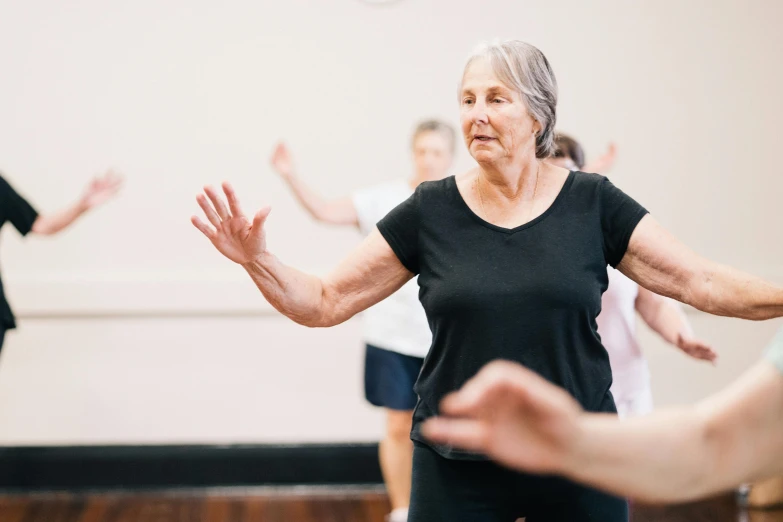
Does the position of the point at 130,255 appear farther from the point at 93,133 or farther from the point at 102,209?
the point at 93,133

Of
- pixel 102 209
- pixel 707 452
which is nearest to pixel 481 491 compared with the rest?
pixel 707 452

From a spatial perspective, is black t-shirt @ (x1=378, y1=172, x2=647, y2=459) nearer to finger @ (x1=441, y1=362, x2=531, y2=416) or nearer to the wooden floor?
finger @ (x1=441, y1=362, x2=531, y2=416)

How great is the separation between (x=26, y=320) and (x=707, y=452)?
10.7ft

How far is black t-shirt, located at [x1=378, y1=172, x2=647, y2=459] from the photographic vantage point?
150 cm

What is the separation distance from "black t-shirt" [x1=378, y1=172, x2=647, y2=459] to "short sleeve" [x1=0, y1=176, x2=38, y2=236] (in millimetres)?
1834

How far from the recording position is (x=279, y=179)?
12.1 feet

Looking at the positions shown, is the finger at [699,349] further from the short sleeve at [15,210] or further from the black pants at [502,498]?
the short sleeve at [15,210]

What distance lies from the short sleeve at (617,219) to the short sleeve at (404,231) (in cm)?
31

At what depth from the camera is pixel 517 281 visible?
59.0 inches

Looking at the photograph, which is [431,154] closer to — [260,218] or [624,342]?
[624,342]

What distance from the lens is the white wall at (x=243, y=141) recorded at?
11.8 feet

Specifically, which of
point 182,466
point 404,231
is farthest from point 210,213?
point 182,466

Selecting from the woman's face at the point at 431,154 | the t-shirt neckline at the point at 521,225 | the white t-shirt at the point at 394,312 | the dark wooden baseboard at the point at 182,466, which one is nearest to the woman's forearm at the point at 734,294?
the t-shirt neckline at the point at 521,225

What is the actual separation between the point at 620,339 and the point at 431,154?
110 centimetres
